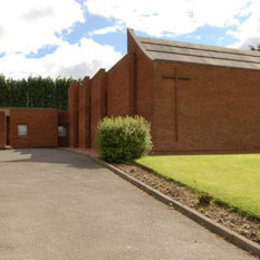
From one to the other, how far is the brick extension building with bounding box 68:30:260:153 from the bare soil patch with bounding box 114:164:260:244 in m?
6.81

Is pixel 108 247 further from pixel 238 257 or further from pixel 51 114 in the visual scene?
pixel 51 114

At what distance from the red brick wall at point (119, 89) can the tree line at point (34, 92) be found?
22.1 meters

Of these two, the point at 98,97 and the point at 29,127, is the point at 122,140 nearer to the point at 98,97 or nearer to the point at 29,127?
the point at 98,97

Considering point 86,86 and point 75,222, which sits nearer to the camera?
point 75,222

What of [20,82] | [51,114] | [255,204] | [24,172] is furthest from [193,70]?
[20,82]

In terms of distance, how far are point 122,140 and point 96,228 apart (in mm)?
7536

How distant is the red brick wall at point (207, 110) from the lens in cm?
1550

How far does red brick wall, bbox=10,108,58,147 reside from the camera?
3094cm

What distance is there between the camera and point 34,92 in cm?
A: 4194

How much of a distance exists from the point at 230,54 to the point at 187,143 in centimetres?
800

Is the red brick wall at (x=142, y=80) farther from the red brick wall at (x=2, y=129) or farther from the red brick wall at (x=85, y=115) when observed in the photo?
the red brick wall at (x=2, y=129)

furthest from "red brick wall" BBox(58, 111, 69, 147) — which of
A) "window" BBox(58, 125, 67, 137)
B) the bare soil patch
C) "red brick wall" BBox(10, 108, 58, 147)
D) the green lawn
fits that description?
the bare soil patch

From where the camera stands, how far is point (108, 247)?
400 centimetres

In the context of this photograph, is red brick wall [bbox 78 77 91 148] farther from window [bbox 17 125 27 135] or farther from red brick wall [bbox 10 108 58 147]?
window [bbox 17 125 27 135]
